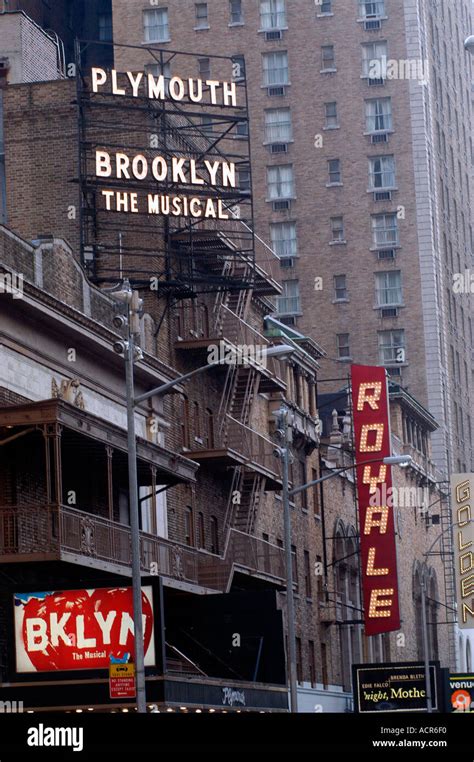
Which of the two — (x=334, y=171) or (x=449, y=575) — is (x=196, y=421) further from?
(x=334, y=171)

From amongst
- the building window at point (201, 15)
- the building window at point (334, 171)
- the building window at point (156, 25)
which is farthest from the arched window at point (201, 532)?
the building window at point (201, 15)

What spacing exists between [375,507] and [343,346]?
2714 centimetres

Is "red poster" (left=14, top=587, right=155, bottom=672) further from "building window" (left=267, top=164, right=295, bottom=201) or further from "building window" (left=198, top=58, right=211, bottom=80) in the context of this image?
"building window" (left=198, top=58, right=211, bottom=80)

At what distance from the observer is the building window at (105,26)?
10800cm

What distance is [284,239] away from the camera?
331 feet

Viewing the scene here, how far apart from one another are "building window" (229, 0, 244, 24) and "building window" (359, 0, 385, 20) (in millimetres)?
7570

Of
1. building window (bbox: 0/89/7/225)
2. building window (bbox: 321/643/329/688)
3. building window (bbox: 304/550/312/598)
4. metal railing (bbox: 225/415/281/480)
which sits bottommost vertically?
building window (bbox: 321/643/329/688)

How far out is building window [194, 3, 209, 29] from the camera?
10312 cm

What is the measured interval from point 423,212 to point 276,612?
6389 centimetres

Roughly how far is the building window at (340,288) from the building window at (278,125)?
30.5 feet

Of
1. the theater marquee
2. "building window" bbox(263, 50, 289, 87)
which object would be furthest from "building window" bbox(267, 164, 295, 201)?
the theater marquee

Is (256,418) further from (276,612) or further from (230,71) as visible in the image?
(230,71)

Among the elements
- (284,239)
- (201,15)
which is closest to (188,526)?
(284,239)

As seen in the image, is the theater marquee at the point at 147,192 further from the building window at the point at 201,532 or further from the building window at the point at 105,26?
the building window at the point at 105,26
